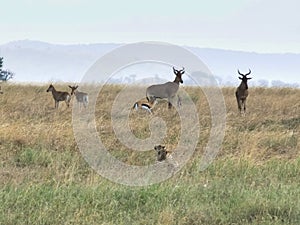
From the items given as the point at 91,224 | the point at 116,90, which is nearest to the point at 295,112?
the point at 116,90

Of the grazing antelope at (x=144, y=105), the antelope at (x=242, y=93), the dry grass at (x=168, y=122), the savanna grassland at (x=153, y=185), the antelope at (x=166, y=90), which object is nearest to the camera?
the savanna grassland at (x=153, y=185)

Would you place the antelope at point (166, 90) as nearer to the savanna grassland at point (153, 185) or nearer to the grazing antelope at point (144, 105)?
the grazing antelope at point (144, 105)

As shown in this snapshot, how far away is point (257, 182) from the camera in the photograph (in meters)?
7.18

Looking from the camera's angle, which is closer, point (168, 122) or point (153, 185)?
point (153, 185)

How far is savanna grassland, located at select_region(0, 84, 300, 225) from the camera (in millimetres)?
5504

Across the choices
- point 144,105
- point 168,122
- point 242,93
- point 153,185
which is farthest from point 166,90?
point 153,185

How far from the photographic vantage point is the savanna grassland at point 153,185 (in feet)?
18.1

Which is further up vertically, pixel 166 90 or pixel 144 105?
pixel 166 90

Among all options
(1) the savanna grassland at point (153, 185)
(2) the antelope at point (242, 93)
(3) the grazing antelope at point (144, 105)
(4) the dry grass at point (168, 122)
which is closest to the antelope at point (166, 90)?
(4) the dry grass at point (168, 122)

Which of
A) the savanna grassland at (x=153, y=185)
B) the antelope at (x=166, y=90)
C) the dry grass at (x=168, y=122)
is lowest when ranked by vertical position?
the savanna grassland at (x=153, y=185)

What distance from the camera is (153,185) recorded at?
6578 millimetres

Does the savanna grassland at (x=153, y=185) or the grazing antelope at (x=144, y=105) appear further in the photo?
the grazing antelope at (x=144, y=105)

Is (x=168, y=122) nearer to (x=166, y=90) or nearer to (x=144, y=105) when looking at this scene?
(x=144, y=105)

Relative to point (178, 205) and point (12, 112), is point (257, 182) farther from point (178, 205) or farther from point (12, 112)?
point (12, 112)
